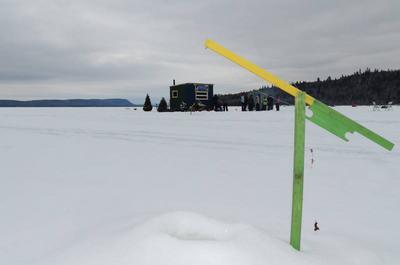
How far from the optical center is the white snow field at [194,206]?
233 centimetres

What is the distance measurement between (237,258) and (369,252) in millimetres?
1345

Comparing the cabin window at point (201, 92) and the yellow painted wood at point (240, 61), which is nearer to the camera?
the yellow painted wood at point (240, 61)

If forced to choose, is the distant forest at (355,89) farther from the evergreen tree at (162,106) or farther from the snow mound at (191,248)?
the snow mound at (191,248)

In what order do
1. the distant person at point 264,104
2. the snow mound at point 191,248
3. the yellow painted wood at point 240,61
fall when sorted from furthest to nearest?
the distant person at point 264,104 < the yellow painted wood at point 240,61 < the snow mound at point 191,248

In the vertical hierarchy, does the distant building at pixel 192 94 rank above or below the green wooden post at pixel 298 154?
above

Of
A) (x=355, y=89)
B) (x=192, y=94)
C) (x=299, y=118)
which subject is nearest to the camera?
(x=299, y=118)

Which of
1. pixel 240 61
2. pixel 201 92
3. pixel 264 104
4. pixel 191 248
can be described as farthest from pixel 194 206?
pixel 201 92

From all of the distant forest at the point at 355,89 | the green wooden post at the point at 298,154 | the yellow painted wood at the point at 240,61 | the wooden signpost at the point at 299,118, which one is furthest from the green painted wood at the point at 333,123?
the distant forest at the point at 355,89

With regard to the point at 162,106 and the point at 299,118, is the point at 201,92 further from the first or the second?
the point at 299,118

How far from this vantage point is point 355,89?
98500 millimetres

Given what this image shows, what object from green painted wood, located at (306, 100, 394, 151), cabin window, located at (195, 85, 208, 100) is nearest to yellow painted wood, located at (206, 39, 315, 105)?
green painted wood, located at (306, 100, 394, 151)

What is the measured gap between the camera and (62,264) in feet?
7.61

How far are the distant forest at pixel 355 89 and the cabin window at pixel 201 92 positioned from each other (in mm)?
49084

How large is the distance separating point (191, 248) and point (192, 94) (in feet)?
110
